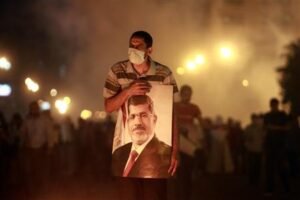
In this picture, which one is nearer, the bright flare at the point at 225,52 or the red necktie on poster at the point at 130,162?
the red necktie on poster at the point at 130,162

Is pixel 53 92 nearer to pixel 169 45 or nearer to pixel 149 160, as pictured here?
pixel 169 45

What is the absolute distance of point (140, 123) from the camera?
4285mm

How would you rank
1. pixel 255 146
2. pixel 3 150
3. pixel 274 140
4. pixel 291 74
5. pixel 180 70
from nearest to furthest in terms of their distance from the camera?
pixel 274 140 < pixel 3 150 < pixel 255 146 < pixel 180 70 < pixel 291 74

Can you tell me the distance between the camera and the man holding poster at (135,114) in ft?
14.1

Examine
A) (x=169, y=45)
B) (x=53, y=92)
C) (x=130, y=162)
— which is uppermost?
(x=53, y=92)

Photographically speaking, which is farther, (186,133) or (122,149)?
(186,133)

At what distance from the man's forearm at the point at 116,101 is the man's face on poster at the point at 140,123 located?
7cm

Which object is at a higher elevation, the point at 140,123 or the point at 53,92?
the point at 53,92

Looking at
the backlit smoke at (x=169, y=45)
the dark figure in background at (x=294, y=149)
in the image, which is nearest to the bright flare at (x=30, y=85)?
the backlit smoke at (x=169, y=45)

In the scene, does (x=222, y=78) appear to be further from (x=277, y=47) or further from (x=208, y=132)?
(x=208, y=132)

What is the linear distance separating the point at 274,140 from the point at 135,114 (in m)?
6.47

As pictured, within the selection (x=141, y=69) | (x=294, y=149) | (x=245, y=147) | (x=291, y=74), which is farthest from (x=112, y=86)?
(x=291, y=74)

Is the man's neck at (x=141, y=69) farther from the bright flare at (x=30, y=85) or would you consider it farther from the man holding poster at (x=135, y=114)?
the bright flare at (x=30, y=85)

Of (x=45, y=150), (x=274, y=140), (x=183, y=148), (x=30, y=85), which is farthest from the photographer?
(x=30, y=85)
